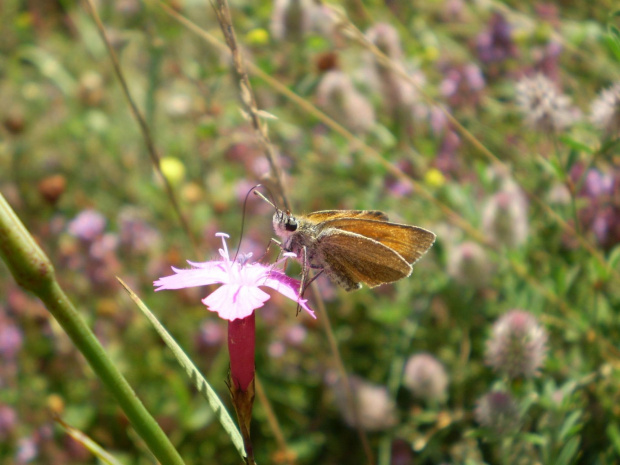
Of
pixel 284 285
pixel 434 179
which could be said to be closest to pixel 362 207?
pixel 434 179

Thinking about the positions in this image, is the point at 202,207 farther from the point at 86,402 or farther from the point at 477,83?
the point at 477,83

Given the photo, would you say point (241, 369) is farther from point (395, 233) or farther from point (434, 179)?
point (434, 179)

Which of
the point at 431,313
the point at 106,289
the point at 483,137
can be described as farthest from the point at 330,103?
the point at 106,289

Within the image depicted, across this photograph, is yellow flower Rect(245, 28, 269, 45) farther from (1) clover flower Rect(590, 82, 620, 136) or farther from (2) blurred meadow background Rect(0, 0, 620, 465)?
(1) clover flower Rect(590, 82, 620, 136)

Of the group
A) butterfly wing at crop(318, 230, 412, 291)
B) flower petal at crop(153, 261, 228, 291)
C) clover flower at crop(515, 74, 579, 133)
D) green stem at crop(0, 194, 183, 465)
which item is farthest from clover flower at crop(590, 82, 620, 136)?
green stem at crop(0, 194, 183, 465)

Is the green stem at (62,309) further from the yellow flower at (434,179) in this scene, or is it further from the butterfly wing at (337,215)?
the yellow flower at (434,179)
